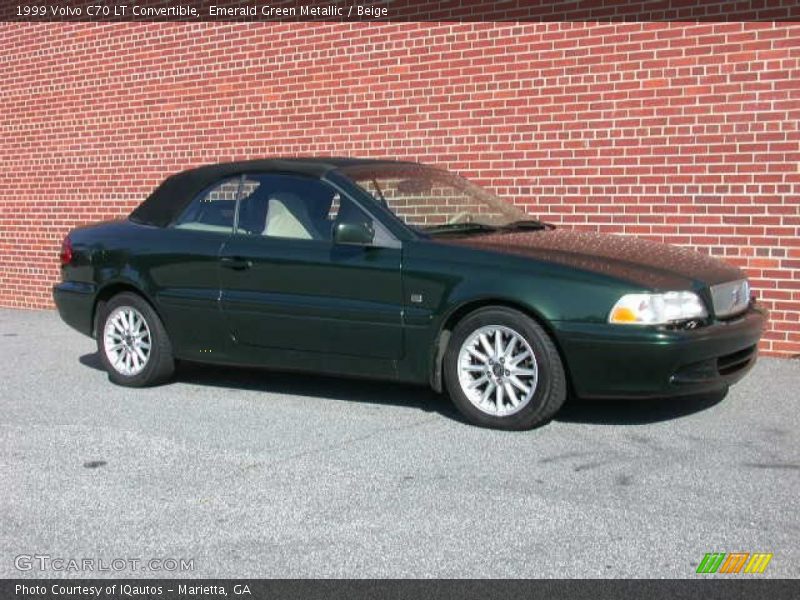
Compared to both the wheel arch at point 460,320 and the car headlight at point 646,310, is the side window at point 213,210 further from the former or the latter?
the car headlight at point 646,310

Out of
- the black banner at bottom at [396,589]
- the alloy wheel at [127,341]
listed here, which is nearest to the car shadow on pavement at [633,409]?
the black banner at bottom at [396,589]

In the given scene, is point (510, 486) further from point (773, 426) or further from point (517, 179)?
point (517, 179)

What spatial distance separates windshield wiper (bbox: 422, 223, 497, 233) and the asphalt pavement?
3.59 feet

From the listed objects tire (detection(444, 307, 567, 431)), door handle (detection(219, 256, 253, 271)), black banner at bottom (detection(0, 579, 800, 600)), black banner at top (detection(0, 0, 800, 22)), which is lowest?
black banner at bottom (detection(0, 579, 800, 600))

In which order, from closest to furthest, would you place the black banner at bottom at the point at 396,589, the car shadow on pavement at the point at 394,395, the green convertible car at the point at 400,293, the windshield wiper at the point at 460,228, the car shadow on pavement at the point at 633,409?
the black banner at bottom at the point at 396,589
the green convertible car at the point at 400,293
the car shadow on pavement at the point at 633,409
the car shadow on pavement at the point at 394,395
the windshield wiper at the point at 460,228

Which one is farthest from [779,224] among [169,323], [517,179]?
[169,323]

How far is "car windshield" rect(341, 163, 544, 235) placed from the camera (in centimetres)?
690

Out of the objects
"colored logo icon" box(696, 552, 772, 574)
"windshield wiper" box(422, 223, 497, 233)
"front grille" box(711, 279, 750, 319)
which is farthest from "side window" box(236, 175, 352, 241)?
"colored logo icon" box(696, 552, 772, 574)

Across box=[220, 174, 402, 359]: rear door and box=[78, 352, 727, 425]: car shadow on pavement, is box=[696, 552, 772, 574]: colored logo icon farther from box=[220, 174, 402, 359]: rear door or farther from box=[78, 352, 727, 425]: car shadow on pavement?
box=[220, 174, 402, 359]: rear door

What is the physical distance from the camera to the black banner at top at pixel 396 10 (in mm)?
8340

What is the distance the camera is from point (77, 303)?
8117mm

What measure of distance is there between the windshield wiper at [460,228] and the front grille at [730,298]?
1.49 m

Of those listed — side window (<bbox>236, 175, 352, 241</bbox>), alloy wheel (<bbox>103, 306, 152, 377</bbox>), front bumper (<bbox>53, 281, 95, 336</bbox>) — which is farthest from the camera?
front bumper (<bbox>53, 281, 95, 336</bbox>)

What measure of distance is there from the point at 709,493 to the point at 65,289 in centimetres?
505
